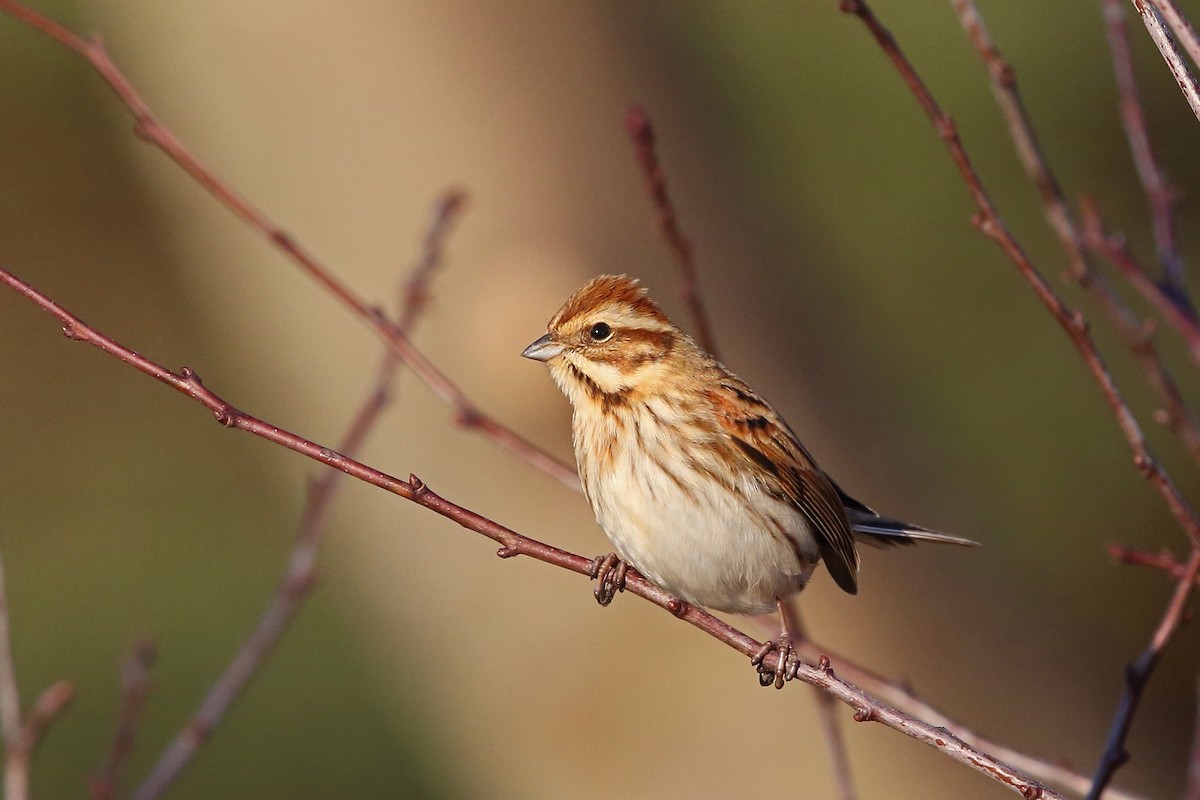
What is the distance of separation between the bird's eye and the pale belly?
395 mm

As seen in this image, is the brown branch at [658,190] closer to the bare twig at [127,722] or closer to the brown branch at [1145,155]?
the brown branch at [1145,155]

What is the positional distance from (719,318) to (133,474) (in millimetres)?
9318

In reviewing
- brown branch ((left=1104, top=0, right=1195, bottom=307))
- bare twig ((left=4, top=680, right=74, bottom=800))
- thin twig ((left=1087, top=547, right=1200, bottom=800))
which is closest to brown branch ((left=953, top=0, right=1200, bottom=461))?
brown branch ((left=1104, top=0, right=1195, bottom=307))

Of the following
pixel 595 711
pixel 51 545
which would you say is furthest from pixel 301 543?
pixel 51 545

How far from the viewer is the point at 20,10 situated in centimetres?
338

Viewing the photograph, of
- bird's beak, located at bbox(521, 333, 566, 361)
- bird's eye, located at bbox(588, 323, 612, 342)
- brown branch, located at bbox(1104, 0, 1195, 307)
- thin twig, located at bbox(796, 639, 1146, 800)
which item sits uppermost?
brown branch, located at bbox(1104, 0, 1195, 307)

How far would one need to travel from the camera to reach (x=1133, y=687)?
3188mm

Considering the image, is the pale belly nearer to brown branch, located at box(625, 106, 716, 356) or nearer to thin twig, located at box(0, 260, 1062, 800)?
brown branch, located at box(625, 106, 716, 356)

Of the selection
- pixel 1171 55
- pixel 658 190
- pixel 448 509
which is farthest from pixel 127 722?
pixel 1171 55

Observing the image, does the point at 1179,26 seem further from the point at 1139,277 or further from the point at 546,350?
the point at 546,350

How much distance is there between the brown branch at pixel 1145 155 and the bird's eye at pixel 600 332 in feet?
4.91

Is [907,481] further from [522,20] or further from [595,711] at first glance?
[522,20]

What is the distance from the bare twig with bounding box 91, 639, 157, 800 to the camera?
323cm

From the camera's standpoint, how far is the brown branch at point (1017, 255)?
10.3 feet
